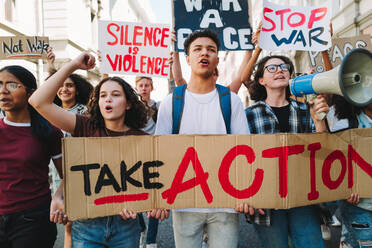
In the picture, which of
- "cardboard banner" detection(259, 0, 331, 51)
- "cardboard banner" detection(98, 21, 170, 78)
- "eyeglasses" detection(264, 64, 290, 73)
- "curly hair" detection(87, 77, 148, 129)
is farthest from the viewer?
"cardboard banner" detection(98, 21, 170, 78)

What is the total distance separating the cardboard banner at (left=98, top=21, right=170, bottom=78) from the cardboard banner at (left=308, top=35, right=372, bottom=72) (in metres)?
2.04

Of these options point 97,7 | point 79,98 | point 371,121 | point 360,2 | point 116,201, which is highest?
point 97,7

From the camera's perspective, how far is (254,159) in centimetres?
156

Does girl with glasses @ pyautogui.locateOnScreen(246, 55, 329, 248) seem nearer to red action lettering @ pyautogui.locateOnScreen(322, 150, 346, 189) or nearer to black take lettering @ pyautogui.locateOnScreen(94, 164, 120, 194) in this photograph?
red action lettering @ pyautogui.locateOnScreen(322, 150, 346, 189)

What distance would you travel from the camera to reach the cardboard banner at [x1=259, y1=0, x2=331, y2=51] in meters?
2.91

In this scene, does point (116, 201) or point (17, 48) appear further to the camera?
point (17, 48)

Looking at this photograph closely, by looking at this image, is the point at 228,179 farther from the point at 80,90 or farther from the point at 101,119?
the point at 80,90

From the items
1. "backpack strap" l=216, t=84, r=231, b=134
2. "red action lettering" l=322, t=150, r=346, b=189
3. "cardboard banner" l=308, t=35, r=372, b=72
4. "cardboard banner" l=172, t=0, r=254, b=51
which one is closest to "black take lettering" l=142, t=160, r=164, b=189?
"backpack strap" l=216, t=84, r=231, b=134

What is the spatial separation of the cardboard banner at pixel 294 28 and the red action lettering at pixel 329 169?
157 centimetres

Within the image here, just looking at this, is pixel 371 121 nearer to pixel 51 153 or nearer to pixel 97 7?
pixel 51 153

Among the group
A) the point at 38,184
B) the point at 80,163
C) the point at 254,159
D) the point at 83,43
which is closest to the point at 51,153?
the point at 38,184

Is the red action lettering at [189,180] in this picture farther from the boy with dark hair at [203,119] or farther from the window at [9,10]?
the window at [9,10]

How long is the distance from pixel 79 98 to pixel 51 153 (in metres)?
1.37

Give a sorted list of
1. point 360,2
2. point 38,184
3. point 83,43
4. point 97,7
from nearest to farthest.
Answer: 1. point 38,184
2. point 360,2
3. point 83,43
4. point 97,7
